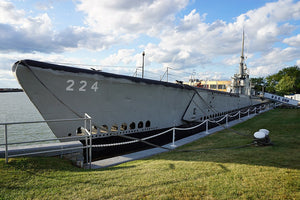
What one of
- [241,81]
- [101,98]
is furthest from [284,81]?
[101,98]

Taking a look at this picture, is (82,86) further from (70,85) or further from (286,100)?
(286,100)

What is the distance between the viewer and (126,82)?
7.05 meters

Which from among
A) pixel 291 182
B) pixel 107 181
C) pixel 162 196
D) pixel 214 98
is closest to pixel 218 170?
pixel 291 182

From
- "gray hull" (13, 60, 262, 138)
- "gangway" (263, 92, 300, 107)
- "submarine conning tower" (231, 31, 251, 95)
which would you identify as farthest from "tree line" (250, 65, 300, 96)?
"gray hull" (13, 60, 262, 138)

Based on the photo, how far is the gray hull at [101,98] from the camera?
213 inches

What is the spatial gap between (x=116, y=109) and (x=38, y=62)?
280 centimetres

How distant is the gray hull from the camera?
5.40 m

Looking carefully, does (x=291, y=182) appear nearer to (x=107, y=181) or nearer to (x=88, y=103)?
(x=107, y=181)

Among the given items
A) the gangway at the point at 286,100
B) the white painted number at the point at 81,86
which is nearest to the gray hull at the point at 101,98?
the white painted number at the point at 81,86

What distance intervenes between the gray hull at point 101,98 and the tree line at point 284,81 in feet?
140

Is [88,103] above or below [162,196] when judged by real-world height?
above

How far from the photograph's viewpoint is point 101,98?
650 cm

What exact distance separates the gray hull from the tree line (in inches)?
1679

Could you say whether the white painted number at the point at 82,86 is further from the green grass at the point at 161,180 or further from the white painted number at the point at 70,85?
the green grass at the point at 161,180
